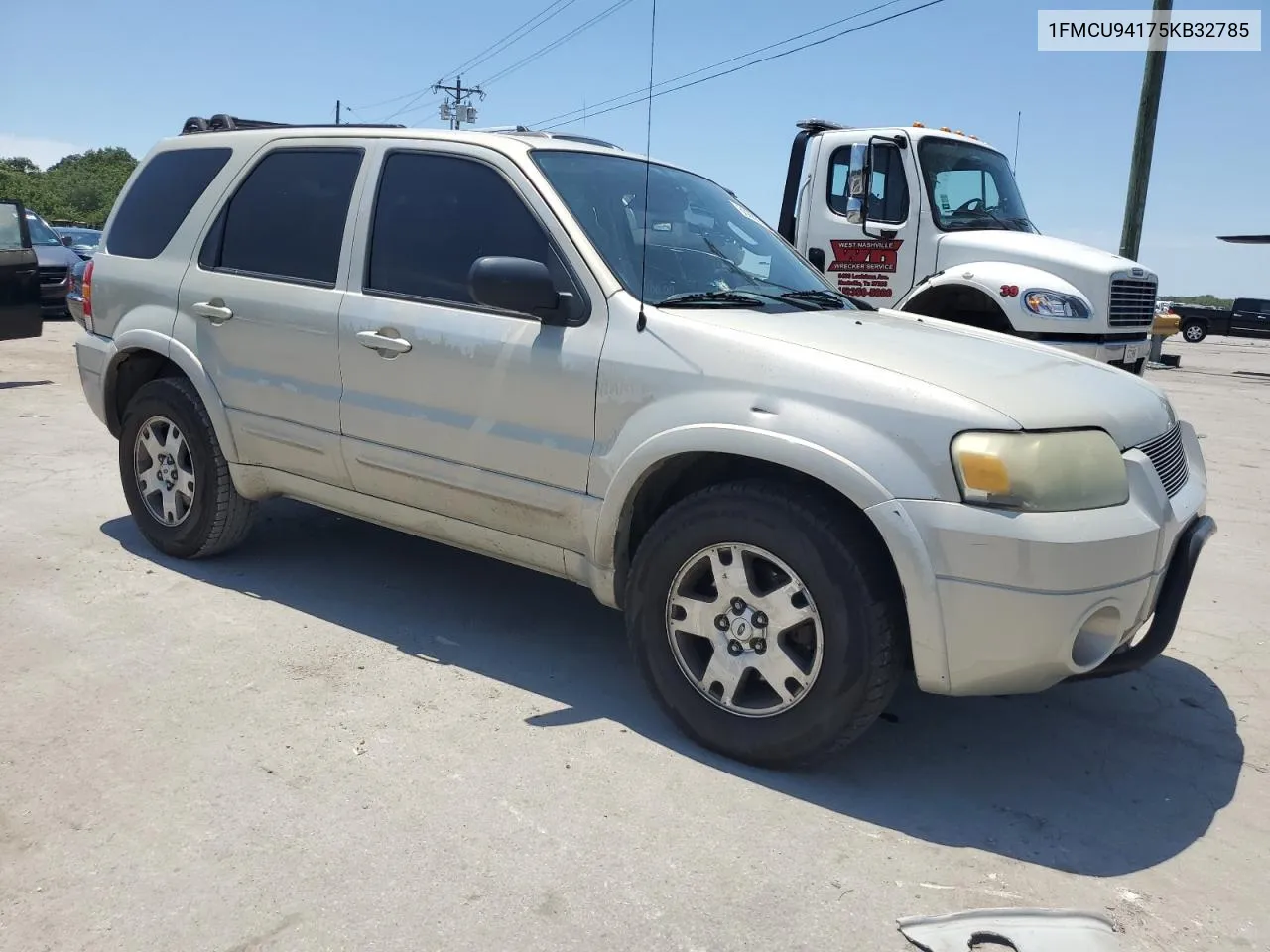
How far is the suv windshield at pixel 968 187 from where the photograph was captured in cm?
826

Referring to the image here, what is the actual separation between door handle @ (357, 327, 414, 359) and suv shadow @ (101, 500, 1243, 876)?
1.11 meters

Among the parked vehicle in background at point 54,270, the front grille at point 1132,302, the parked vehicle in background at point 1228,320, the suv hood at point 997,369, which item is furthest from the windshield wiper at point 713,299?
the parked vehicle in background at point 1228,320

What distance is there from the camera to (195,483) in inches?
185

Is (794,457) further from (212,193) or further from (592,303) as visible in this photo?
(212,193)

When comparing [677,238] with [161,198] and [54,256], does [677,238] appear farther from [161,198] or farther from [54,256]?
[54,256]

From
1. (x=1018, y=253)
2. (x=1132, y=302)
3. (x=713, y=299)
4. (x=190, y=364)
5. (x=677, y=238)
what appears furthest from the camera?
(x=1132, y=302)

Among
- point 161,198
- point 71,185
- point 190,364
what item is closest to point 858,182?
point 161,198

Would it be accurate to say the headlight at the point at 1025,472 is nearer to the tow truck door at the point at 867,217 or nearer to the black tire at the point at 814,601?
the black tire at the point at 814,601

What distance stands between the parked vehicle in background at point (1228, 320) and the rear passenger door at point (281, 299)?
2486cm

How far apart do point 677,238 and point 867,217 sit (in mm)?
4792

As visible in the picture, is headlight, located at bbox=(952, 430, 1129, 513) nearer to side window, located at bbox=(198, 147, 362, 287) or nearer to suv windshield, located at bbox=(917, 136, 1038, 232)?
side window, located at bbox=(198, 147, 362, 287)

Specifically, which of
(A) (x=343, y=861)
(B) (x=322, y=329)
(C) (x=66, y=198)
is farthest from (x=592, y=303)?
(C) (x=66, y=198)

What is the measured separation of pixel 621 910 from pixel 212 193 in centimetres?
367

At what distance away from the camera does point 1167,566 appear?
313 centimetres
